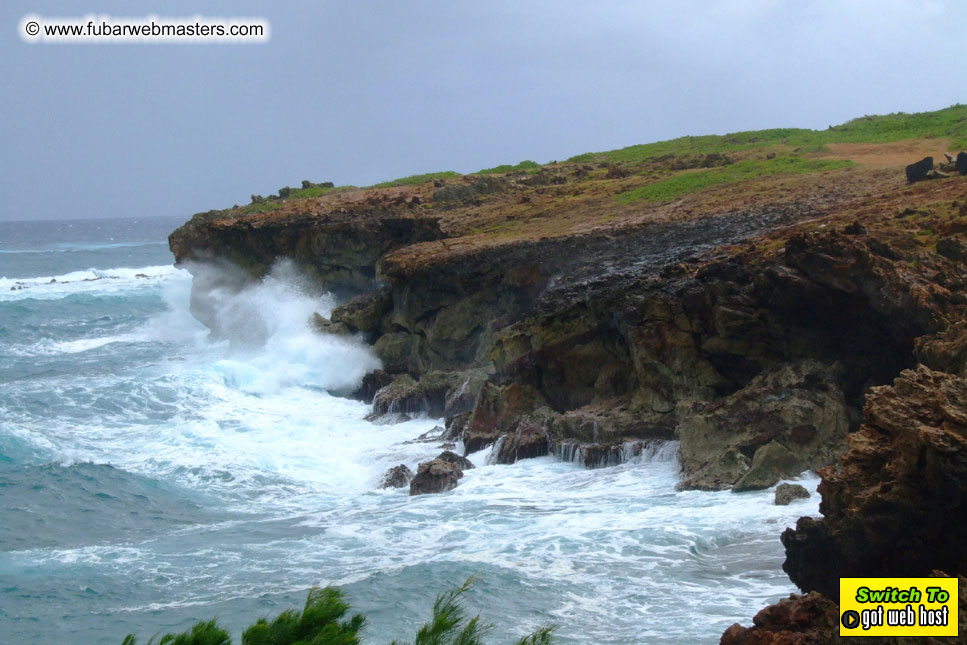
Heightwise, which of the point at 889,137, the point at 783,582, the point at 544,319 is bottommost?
the point at 783,582

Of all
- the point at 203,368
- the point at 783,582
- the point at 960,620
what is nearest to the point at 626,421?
the point at 783,582

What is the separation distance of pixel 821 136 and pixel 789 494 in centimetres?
2524

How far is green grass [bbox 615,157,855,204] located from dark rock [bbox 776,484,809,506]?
1520 centimetres

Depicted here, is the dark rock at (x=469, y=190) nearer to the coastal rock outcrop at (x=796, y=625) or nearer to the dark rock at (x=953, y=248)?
the dark rock at (x=953, y=248)

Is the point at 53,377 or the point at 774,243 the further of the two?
the point at 53,377

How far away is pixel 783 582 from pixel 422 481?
7.23m

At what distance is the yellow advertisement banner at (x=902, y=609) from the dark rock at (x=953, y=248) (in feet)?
31.7

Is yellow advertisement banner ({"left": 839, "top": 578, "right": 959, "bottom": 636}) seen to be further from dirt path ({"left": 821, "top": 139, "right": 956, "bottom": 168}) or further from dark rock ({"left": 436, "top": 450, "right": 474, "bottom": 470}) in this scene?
dirt path ({"left": 821, "top": 139, "right": 956, "bottom": 168})

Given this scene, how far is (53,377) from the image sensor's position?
3133 centimetres

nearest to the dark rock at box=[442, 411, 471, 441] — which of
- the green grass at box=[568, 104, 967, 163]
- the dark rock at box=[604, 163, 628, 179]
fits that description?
the green grass at box=[568, 104, 967, 163]

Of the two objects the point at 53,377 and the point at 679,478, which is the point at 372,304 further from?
the point at 679,478

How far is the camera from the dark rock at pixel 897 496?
8945 mm

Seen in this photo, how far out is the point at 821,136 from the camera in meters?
36.7

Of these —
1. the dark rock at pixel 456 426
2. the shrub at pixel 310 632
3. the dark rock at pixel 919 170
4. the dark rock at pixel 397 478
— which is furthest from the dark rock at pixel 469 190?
the shrub at pixel 310 632
